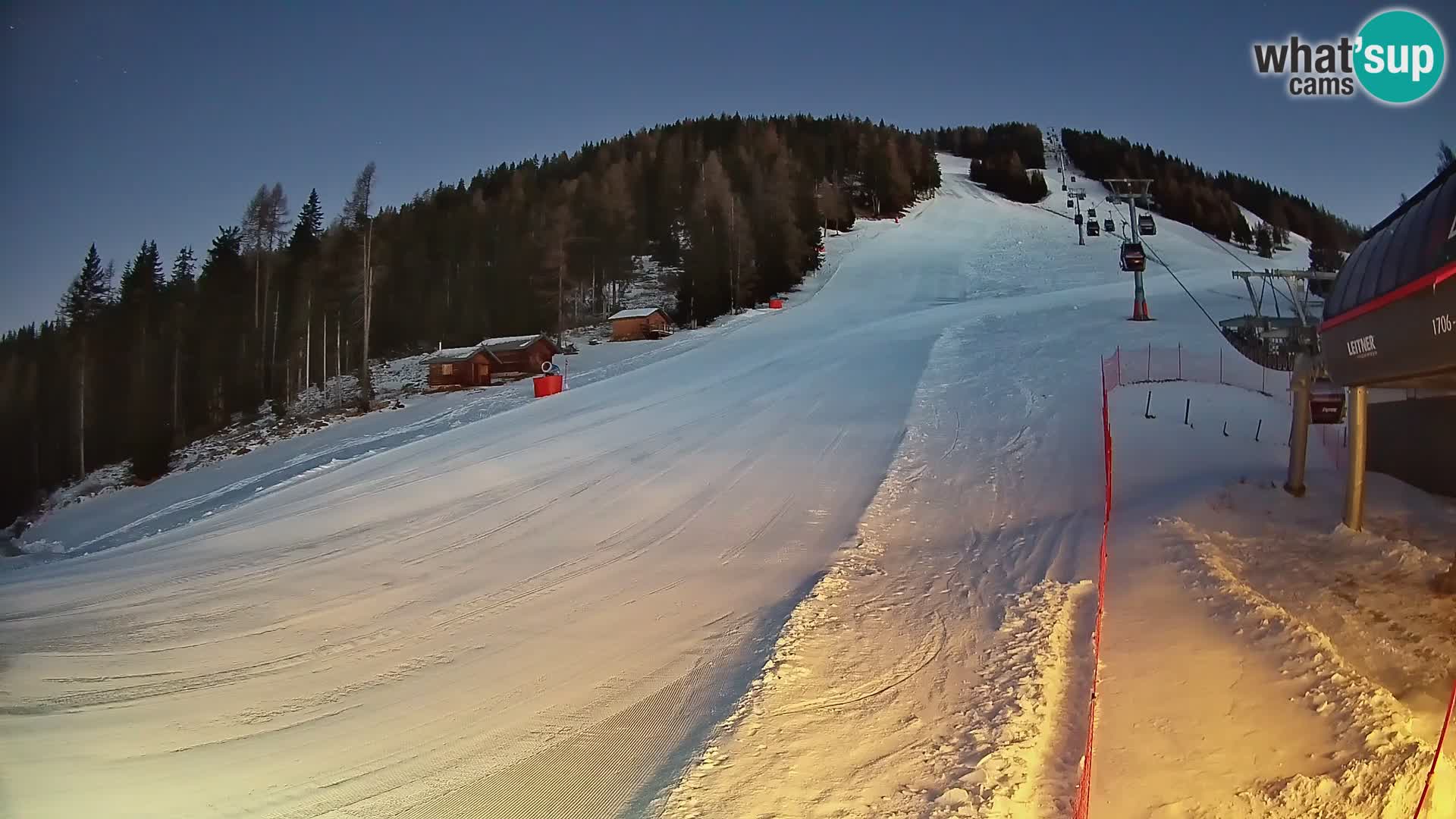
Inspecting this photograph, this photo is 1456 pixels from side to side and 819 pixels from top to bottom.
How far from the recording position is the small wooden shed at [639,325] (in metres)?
49.5

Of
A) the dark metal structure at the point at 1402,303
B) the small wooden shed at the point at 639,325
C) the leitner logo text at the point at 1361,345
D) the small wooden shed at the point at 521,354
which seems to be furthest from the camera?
the small wooden shed at the point at 639,325

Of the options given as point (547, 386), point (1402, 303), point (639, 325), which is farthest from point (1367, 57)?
point (639, 325)

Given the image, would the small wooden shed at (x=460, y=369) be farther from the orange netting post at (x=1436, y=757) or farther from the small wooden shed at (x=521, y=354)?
the orange netting post at (x=1436, y=757)

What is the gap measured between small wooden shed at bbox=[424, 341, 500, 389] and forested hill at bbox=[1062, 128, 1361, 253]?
3047 cm

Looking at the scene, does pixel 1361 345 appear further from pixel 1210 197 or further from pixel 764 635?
pixel 1210 197

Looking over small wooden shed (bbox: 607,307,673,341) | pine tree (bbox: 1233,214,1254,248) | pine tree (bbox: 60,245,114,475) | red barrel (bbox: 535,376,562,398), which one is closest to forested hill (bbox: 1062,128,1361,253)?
pine tree (bbox: 1233,214,1254,248)

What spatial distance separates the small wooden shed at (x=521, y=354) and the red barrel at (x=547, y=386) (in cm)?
1225

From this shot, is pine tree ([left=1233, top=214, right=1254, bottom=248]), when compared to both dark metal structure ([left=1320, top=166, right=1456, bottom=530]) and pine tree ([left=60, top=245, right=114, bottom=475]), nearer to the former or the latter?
dark metal structure ([left=1320, top=166, right=1456, bottom=530])

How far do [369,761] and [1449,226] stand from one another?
25.4ft

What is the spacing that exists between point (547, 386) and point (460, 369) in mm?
12291

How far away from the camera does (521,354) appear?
134 ft

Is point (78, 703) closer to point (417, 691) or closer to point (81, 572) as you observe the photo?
point (417, 691)

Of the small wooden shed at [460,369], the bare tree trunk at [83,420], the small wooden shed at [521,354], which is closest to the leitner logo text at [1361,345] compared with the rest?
the bare tree trunk at [83,420]

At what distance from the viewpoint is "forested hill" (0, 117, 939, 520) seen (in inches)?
398
